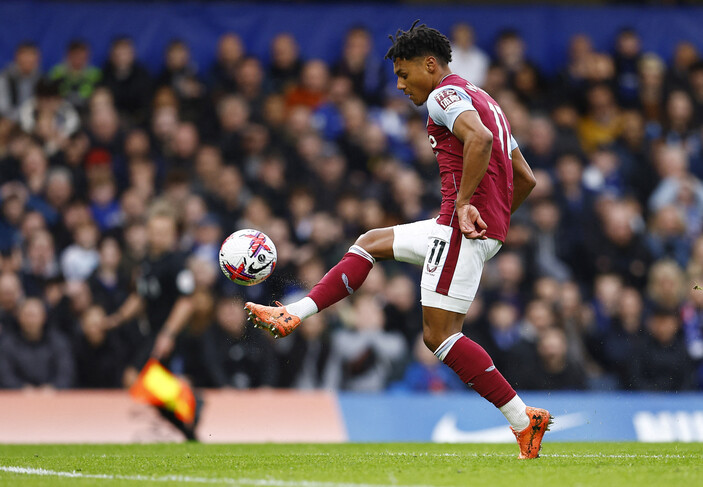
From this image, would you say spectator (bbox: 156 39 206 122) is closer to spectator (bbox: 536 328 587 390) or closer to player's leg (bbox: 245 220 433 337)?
spectator (bbox: 536 328 587 390)

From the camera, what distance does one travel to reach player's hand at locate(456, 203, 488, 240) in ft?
Result: 18.9

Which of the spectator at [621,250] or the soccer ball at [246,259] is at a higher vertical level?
the soccer ball at [246,259]

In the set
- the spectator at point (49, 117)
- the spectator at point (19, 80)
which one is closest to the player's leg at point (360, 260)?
the spectator at point (49, 117)

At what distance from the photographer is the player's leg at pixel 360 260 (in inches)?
239

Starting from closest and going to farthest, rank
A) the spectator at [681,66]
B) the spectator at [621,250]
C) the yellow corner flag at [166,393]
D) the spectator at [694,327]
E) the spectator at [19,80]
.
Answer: the yellow corner flag at [166,393]
the spectator at [694,327]
the spectator at [621,250]
the spectator at [19,80]
the spectator at [681,66]

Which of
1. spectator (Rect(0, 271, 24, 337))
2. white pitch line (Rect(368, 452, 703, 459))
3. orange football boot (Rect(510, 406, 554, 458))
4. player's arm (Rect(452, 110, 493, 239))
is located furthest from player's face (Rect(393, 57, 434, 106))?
spectator (Rect(0, 271, 24, 337))

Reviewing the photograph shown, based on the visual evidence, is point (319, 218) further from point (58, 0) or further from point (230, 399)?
point (58, 0)

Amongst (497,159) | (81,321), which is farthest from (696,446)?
(81,321)

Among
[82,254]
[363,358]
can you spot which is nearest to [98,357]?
[82,254]

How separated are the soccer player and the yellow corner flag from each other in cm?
337

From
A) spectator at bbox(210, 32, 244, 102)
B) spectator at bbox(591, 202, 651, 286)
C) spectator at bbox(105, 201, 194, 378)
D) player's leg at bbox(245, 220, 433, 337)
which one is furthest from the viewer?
spectator at bbox(210, 32, 244, 102)

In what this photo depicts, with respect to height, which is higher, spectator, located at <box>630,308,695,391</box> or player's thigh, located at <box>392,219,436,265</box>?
player's thigh, located at <box>392,219,436,265</box>

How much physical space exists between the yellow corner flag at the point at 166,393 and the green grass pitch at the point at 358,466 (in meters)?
1.27

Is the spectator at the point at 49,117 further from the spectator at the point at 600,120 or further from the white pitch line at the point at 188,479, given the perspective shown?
the white pitch line at the point at 188,479
